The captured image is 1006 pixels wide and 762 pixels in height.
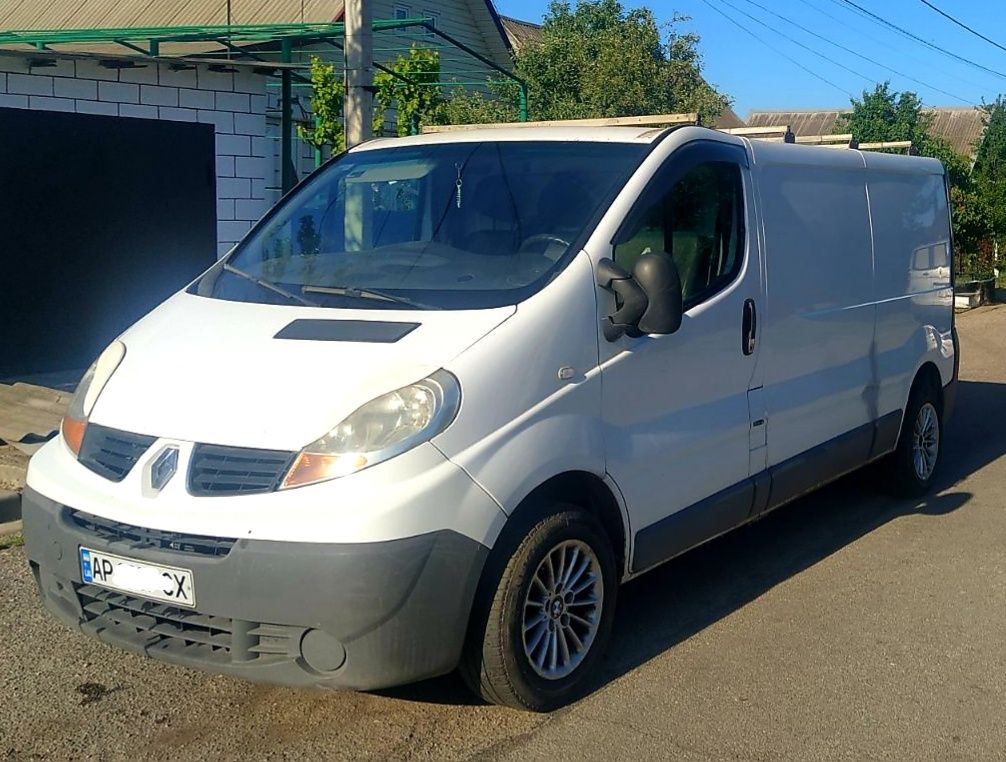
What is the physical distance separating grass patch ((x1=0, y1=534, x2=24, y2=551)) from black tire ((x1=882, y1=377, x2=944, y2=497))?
484 cm

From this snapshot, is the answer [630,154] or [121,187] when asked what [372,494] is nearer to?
[630,154]

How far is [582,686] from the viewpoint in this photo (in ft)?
14.1

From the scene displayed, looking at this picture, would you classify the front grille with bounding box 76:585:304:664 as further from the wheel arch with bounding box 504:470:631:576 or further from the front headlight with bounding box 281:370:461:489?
the wheel arch with bounding box 504:470:631:576

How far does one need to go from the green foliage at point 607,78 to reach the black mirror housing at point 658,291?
10.7 m

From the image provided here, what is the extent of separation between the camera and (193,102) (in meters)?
10.5

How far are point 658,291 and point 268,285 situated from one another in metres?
1.51

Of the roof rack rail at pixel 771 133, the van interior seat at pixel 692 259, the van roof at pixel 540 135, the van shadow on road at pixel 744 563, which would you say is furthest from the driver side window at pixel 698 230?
the roof rack rail at pixel 771 133

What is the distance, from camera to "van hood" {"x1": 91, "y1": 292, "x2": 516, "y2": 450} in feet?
12.0

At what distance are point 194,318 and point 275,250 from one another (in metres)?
0.70

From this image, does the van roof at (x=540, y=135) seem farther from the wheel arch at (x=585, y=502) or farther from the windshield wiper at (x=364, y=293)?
the wheel arch at (x=585, y=502)

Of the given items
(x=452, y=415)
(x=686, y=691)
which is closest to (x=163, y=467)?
(x=452, y=415)

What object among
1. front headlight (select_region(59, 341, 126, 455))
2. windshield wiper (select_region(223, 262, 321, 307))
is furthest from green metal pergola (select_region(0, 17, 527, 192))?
front headlight (select_region(59, 341, 126, 455))

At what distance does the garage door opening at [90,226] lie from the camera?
9.71 meters

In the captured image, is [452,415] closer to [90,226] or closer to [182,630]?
[182,630]
